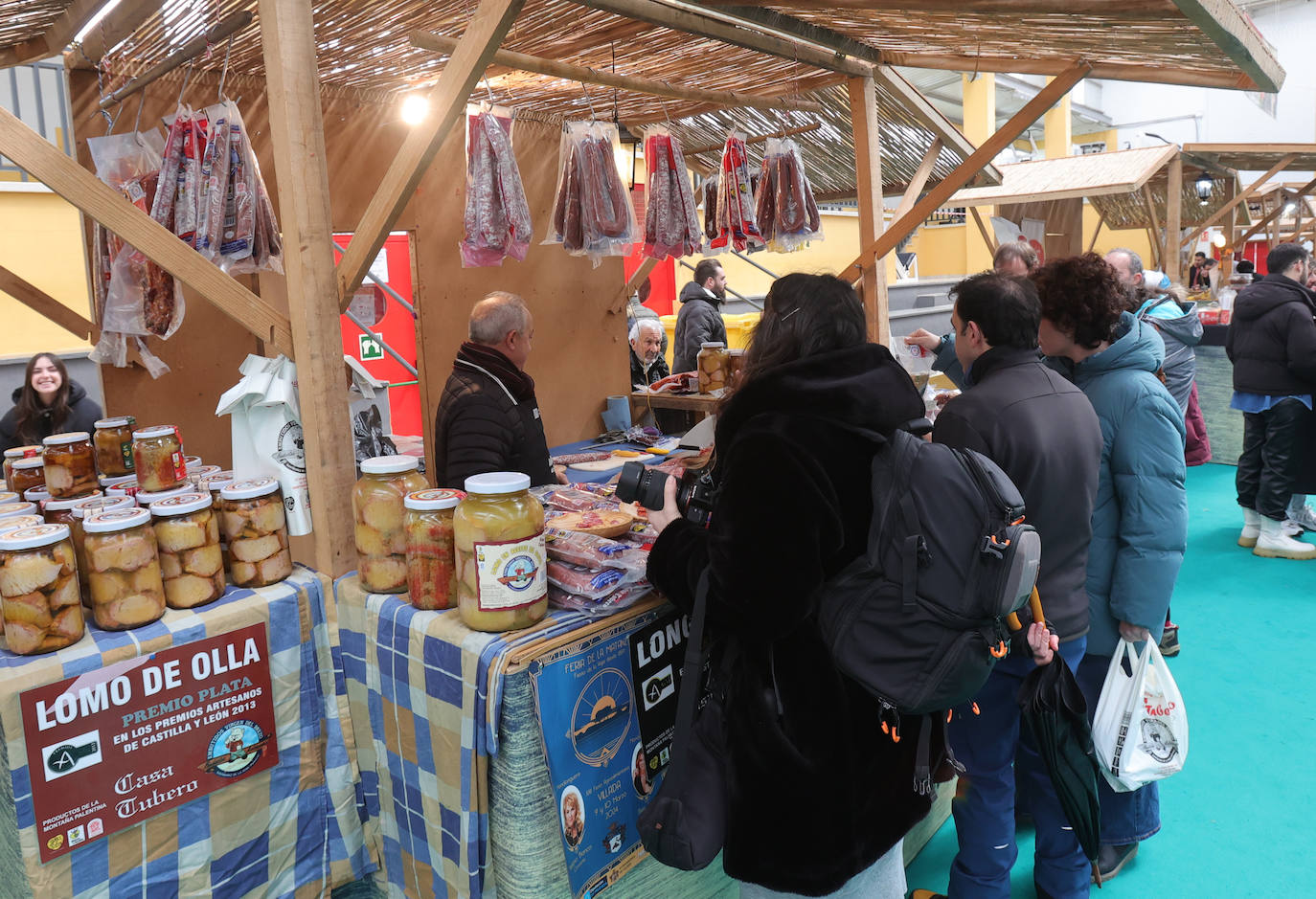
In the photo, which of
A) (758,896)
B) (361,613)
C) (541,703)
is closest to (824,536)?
(541,703)

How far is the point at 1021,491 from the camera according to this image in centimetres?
212

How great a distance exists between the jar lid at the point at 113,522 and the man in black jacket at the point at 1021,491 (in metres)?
1.84

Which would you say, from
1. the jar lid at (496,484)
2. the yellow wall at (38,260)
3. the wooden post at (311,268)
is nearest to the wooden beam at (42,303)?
the wooden post at (311,268)

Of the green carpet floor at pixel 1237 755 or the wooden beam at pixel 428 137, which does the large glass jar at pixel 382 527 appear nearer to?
the wooden beam at pixel 428 137

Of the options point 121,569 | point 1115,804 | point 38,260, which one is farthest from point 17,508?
point 38,260

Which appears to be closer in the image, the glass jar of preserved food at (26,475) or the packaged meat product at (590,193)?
the glass jar of preserved food at (26,475)

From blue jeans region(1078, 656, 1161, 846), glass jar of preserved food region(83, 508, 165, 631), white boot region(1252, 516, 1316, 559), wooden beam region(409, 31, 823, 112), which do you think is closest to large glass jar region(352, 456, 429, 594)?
glass jar of preserved food region(83, 508, 165, 631)

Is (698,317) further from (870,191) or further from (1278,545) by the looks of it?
(1278,545)

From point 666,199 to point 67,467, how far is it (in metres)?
2.71

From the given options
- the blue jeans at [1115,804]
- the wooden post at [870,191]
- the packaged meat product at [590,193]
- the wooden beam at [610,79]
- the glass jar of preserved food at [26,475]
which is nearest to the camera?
the glass jar of preserved food at [26,475]

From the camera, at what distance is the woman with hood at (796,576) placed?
4.83ft

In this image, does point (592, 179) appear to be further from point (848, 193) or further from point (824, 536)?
point (848, 193)

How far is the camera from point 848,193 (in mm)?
6156

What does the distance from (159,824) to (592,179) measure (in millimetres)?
2858
